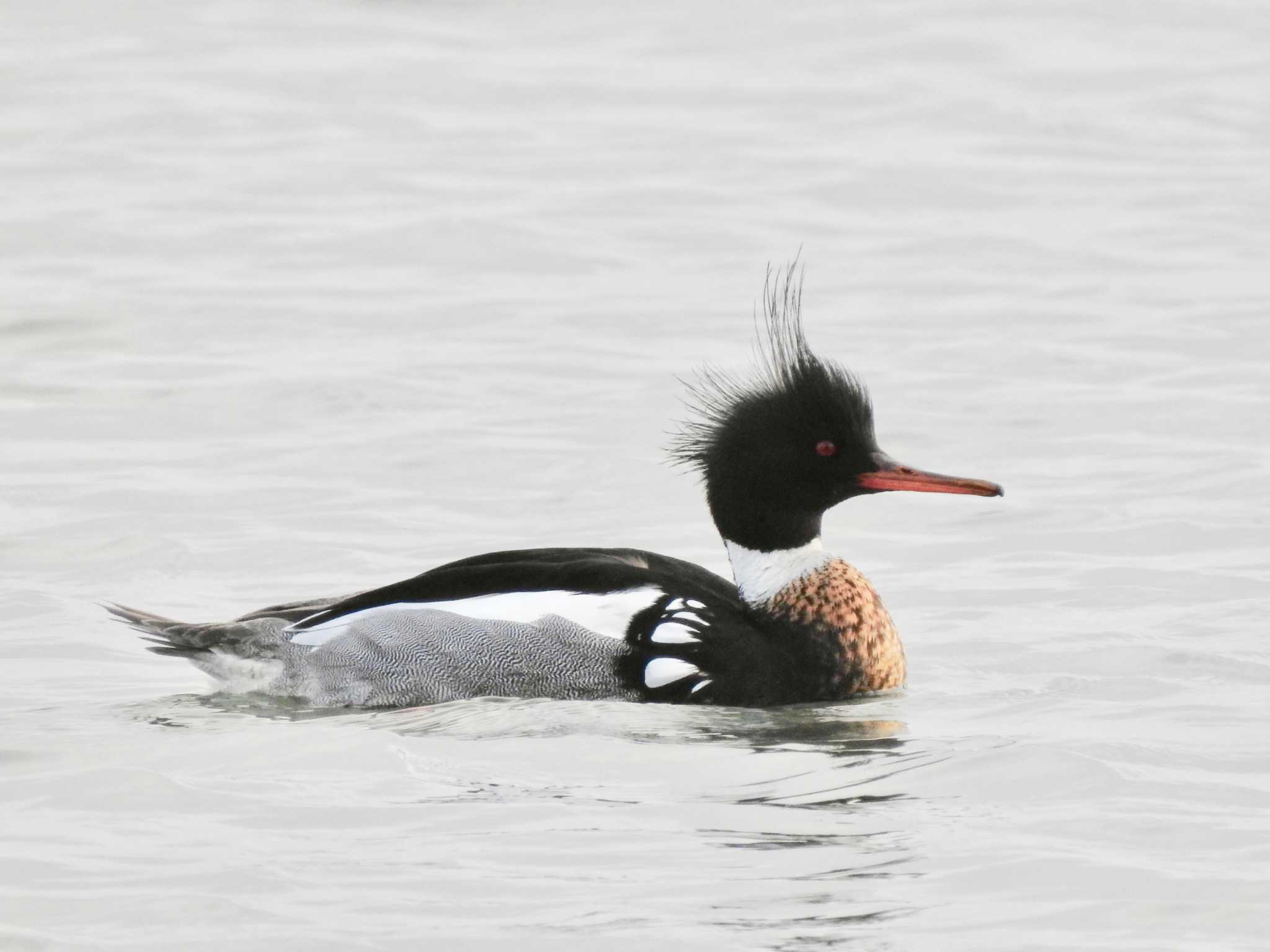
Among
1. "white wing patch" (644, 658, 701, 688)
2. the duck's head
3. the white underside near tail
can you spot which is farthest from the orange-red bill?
the white underside near tail

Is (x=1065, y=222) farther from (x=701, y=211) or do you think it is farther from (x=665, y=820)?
(x=665, y=820)

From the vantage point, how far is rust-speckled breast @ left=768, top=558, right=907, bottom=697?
802cm

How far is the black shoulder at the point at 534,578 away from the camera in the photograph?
7902mm

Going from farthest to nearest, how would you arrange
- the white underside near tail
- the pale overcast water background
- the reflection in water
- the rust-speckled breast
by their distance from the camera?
the white underside near tail < the rust-speckled breast < the pale overcast water background < the reflection in water

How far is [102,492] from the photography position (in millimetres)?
11031

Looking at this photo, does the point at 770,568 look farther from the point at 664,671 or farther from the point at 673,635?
the point at 664,671

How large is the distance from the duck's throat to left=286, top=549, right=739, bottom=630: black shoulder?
0.66 feet

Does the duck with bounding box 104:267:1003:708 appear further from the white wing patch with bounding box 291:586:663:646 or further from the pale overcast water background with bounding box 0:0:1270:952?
the pale overcast water background with bounding box 0:0:1270:952

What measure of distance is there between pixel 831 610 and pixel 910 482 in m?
0.60

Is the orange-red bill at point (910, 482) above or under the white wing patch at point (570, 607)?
above

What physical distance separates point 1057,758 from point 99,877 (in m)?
3.09

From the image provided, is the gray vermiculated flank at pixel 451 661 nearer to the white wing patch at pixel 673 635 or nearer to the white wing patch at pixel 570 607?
the white wing patch at pixel 570 607

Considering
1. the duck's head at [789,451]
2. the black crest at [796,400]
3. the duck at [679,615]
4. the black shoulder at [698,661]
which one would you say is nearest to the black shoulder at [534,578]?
the duck at [679,615]

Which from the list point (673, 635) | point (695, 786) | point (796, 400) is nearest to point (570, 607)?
point (673, 635)
